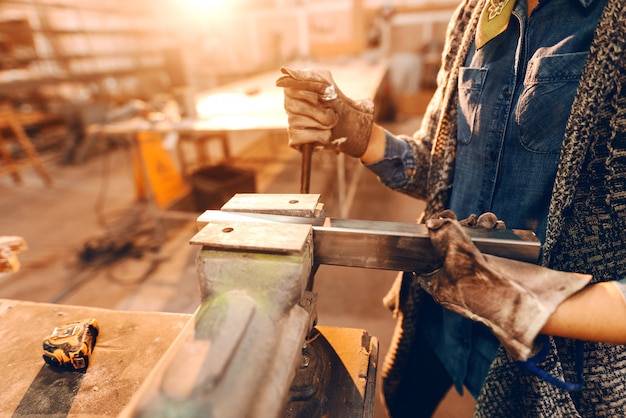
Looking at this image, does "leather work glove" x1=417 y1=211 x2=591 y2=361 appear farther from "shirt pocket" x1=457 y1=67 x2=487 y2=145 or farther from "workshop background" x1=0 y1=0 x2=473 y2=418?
"workshop background" x1=0 y1=0 x2=473 y2=418

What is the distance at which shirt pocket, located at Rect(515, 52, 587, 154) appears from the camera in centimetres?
81

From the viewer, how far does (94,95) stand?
21.8 ft

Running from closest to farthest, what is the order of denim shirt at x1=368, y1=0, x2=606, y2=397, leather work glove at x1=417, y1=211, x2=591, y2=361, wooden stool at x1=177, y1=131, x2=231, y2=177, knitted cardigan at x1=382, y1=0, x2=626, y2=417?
leather work glove at x1=417, y1=211, x2=591, y2=361 → knitted cardigan at x1=382, y1=0, x2=626, y2=417 → denim shirt at x1=368, y1=0, x2=606, y2=397 → wooden stool at x1=177, y1=131, x2=231, y2=177

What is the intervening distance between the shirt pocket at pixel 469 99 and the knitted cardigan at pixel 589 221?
56 mm

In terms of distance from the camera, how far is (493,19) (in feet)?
2.98

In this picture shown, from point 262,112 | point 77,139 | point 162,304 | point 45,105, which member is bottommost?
point 162,304

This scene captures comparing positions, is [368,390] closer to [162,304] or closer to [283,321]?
[283,321]

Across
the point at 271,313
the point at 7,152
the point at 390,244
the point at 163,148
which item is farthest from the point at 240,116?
the point at 7,152

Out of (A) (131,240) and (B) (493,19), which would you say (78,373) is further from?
(A) (131,240)

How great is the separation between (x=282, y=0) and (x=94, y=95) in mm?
4622

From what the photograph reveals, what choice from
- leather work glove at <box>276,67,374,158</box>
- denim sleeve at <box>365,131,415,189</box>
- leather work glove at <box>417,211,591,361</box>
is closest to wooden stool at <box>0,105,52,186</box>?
leather work glove at <box>276,67,374,158</box>

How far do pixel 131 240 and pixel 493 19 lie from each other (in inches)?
138

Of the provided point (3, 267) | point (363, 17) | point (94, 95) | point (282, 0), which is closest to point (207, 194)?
point (3, 267)

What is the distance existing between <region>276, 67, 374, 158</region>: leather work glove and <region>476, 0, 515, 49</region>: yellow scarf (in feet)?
1.29
